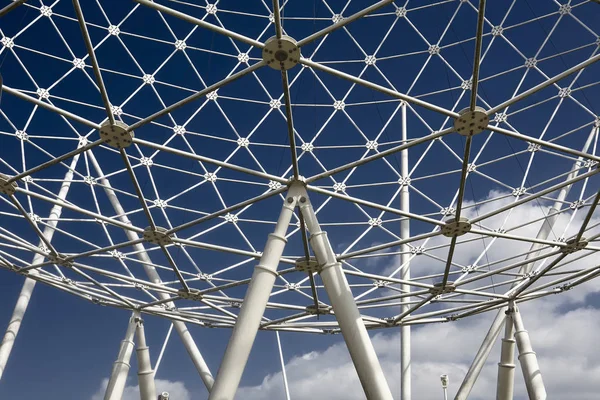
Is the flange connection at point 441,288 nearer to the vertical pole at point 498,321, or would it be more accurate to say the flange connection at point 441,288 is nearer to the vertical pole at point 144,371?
the vertical pole at point 498,321

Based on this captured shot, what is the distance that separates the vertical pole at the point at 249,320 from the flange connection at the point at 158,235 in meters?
6.85

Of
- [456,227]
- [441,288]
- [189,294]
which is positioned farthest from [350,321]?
[189,294]

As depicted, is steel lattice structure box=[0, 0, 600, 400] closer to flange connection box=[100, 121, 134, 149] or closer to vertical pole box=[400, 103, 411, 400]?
vertical pole box=[400, 103, 411, 400]

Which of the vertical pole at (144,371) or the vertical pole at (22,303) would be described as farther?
the vertical pole at (144,371)

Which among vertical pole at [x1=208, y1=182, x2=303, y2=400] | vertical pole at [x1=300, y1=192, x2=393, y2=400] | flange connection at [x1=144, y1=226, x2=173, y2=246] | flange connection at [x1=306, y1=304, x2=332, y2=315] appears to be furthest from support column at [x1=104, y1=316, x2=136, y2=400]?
vertical pole at [x1=300, y1=192, x2=393, y2=400]

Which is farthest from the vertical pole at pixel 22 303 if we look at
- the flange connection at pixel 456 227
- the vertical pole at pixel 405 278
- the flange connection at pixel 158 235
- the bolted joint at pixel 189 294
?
the flange connection at pixel 456 227

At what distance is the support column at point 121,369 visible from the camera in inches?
1227

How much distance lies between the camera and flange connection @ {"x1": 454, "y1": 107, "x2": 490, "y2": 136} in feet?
62.7

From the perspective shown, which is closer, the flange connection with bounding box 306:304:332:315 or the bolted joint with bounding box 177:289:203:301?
the bolted joint with bounding box 177:289:203:301

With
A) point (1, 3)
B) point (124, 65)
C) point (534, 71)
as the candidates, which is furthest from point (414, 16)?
point (1, 3)

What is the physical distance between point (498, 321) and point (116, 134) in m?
21.8

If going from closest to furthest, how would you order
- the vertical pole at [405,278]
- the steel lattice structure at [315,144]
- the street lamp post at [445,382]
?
1. the steel lattice structure at [315,144]
2. the vertical pole at [405,278]
3. the street lamp post at [445,382]

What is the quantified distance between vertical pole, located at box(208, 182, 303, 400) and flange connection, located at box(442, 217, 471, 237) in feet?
22.4

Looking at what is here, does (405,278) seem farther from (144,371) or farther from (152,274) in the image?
(144,371)
